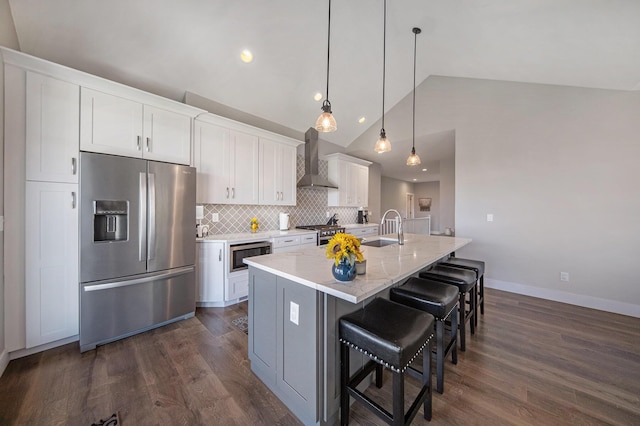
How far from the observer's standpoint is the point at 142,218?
234 centimetres

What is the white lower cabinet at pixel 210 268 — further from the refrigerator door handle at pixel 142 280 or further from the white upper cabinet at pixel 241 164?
the white upper cabinet at pixel 241 164

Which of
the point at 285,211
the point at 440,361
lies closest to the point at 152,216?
the point at 285,211

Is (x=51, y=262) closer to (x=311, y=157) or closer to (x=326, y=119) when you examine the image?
(x=326, y=119)

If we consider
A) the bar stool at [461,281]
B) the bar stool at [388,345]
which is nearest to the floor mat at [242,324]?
the bar stool at [388,345]

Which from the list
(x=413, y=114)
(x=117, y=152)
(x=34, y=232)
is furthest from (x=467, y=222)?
(x=34, y=232)

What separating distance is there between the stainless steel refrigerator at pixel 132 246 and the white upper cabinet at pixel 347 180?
309 centimetres

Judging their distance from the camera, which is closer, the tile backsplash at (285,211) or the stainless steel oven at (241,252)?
the stainless steel oven at (241,252)

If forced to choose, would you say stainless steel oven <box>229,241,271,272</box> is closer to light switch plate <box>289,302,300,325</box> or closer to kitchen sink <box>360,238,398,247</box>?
kitchen sink <box>360,238,398,247</box>

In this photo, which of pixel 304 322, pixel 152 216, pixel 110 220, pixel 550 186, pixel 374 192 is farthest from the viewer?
pixel 374 192

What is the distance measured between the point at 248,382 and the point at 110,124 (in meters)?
2.72

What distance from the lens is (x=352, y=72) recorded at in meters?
3.86

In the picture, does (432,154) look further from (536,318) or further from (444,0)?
(536,318)

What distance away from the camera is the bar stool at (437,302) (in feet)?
5.25

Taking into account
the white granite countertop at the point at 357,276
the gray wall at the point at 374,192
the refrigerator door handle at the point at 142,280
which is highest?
the gray wall at the point at 374,192
